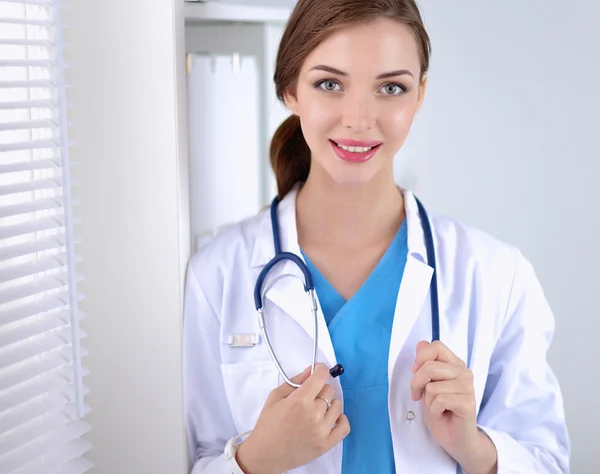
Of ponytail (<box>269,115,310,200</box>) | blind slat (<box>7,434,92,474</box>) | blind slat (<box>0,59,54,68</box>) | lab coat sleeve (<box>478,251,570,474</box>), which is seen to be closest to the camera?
blind slat (<box>0,59,54,68</box>)

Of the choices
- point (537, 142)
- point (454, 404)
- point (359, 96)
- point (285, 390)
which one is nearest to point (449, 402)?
point (454, 404)

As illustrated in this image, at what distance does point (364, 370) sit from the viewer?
→ 1182 millimetres

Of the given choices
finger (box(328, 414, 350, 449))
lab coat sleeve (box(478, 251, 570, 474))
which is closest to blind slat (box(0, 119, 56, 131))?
finger (box(328, 414, 350, 449))

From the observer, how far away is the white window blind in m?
0.98

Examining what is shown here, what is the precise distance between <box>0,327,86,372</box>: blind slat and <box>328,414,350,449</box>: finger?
0.39 meters

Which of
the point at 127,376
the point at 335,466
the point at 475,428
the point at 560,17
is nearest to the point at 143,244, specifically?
the point at 127,376

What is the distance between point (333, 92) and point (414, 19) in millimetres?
178

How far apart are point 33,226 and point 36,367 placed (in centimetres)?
19

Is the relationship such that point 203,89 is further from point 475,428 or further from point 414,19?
point 475,428

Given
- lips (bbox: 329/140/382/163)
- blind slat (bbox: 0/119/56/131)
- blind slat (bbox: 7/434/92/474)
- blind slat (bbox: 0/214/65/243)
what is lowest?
blind slat (bbox: 7/434/92/474)

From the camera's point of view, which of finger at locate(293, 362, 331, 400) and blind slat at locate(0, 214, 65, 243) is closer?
blind slat at locate(0, 214, 65, 243)

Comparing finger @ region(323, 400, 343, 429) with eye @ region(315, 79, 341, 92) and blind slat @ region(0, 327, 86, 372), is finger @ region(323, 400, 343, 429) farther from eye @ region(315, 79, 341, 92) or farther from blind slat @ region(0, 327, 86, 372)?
eye @ region(315, 79, 341, 92)

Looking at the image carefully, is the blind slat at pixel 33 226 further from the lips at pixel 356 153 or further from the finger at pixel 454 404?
the finger at pixel 454 404

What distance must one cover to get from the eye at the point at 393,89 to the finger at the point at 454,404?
46cm
